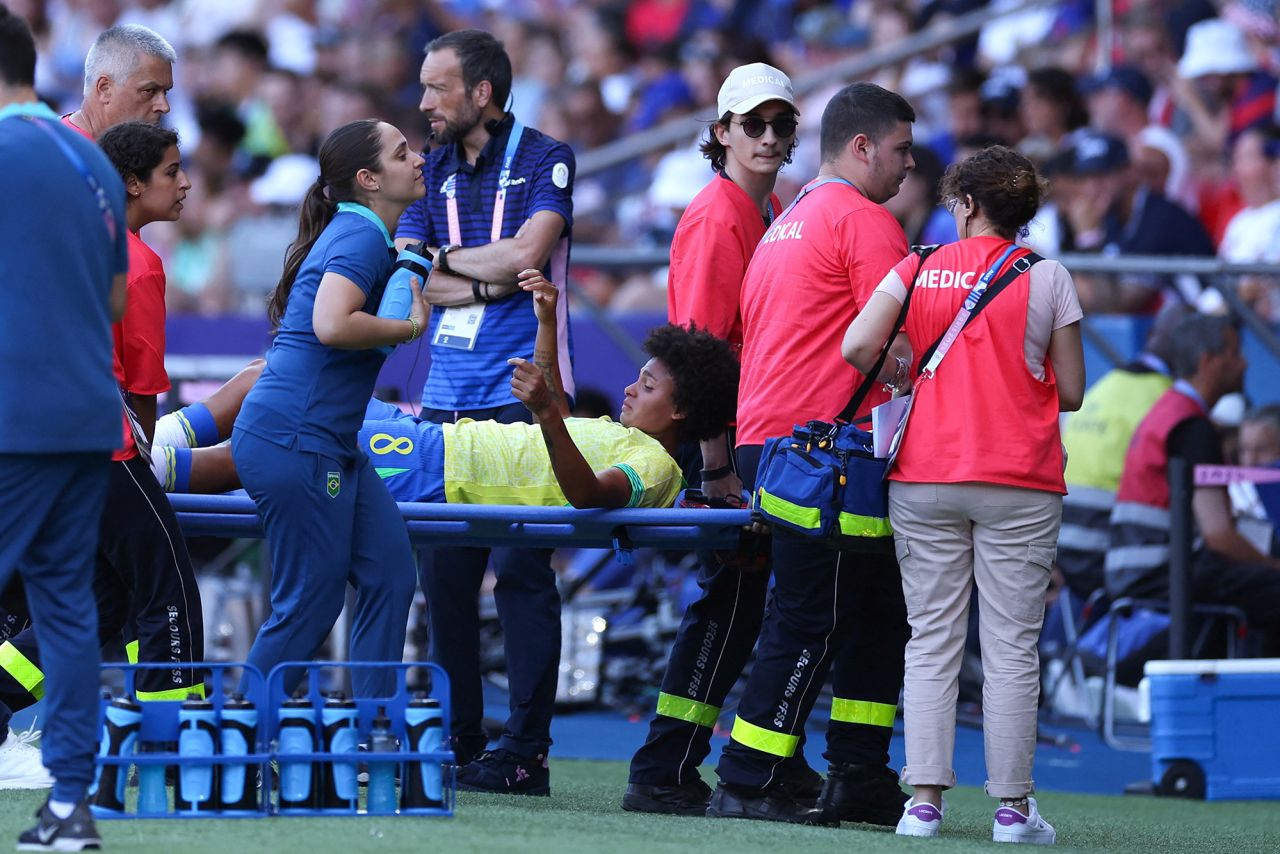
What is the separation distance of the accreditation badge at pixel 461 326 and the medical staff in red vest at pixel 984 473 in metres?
1.53

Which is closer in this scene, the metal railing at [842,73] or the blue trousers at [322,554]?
the blue trousers at [322,554]

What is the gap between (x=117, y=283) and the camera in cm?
462

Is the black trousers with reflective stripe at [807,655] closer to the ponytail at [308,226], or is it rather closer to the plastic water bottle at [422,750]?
the plastic water bottle at [422,750]

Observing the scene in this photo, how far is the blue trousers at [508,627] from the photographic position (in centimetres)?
631

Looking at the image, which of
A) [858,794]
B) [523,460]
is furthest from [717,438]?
[858,794]

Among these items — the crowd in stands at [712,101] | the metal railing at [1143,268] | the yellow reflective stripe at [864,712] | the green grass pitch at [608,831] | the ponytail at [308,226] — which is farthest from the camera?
the crowd in stands at [712,101]

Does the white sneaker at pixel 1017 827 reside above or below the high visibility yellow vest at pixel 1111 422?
below

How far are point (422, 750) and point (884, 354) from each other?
1660 millimetres

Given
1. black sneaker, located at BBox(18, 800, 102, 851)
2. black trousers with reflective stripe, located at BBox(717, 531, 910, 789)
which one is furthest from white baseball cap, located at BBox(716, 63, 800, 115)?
black sneaker, located at BBox(18, 800, 102, 851)

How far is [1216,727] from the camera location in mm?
7539

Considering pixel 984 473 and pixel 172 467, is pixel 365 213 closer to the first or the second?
pixel 172 467

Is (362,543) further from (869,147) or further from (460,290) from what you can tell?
(869,147)

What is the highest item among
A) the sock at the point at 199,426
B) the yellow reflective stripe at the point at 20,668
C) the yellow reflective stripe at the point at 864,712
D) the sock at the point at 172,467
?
the sock at the point at 199,426

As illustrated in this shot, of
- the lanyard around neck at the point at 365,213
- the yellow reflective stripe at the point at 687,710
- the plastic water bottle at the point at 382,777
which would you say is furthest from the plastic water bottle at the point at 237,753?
the yellow reflective stripe at the point at 687,710
